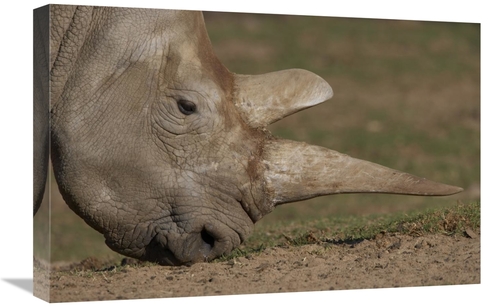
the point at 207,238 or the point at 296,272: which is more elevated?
the point at 207,238

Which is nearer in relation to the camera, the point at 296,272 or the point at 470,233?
the point at 296,272

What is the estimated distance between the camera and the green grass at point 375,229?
8.86 metres

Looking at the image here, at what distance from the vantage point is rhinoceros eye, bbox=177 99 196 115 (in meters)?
7.71

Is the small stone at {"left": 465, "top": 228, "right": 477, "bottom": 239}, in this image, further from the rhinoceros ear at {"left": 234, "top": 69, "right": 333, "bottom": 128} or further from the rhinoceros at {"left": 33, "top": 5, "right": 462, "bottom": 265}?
the rhinoceros ear at {"left": 234, "top": 69, "right": 333, "bottom": 128}

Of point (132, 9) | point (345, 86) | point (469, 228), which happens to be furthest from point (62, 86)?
point (345, 86)

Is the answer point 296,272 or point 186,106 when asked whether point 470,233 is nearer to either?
point 296,272

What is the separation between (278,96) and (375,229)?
181 cm

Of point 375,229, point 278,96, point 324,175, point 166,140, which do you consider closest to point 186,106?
point 166,140

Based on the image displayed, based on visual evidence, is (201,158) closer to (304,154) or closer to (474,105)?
(304,154)

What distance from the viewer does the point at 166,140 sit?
769 cm

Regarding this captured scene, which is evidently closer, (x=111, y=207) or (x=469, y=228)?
(x=111, y=207)

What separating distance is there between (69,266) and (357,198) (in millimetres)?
6849

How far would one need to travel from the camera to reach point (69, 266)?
29.8 feet

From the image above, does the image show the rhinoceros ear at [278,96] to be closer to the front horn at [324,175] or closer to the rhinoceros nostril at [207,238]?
the front horn at [324,175]
